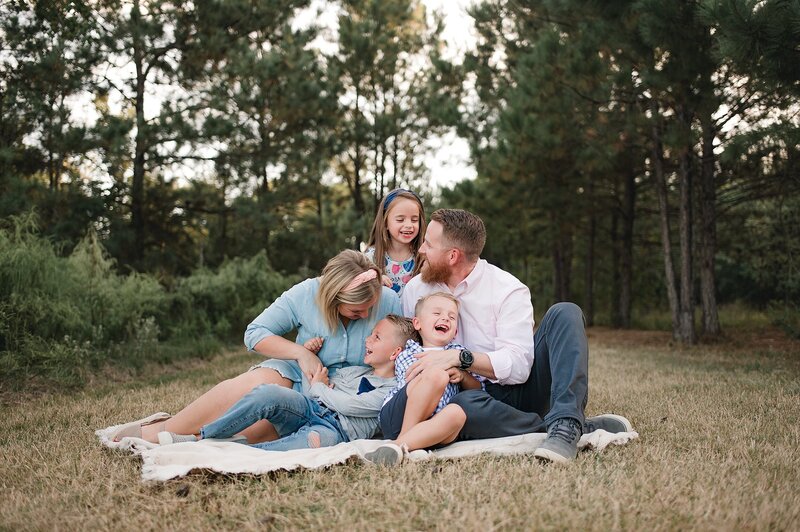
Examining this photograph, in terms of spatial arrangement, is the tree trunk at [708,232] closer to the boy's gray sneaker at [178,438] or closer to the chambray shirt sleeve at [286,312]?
the chambray shirt sleeve at [286,312]

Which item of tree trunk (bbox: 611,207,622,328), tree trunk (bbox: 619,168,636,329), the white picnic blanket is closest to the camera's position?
the white picnic blanket

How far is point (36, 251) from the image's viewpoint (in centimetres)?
566

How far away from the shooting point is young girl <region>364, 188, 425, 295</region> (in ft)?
14.2

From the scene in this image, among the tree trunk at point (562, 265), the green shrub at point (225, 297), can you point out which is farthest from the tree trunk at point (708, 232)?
the green shrub at point (225, 297)

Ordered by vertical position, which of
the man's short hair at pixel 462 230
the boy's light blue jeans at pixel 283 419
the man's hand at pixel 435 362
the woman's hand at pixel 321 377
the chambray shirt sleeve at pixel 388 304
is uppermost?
the man's short hair at pixel 462 230

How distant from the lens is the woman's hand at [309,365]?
330 cm

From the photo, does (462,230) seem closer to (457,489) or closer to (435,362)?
(435,362)

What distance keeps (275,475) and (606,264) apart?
1959 centimetres

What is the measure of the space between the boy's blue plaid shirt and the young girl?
1.09 meters

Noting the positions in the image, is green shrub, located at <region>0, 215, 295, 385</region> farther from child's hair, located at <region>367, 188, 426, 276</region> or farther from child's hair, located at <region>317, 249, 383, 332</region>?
child's hair, located at <region>317, 249, 383, 332</region>

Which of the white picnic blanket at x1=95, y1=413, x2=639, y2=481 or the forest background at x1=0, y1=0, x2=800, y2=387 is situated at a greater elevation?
the forest background at x1=0, y1=0, x2=800, y2=387

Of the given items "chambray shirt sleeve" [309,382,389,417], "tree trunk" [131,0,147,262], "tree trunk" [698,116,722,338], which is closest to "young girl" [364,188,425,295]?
"chambray shirt sleeve" [309,382,389,417]

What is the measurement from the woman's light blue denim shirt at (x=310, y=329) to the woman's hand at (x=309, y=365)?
10cm

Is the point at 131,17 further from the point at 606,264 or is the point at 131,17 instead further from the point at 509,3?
the point at 606,264
